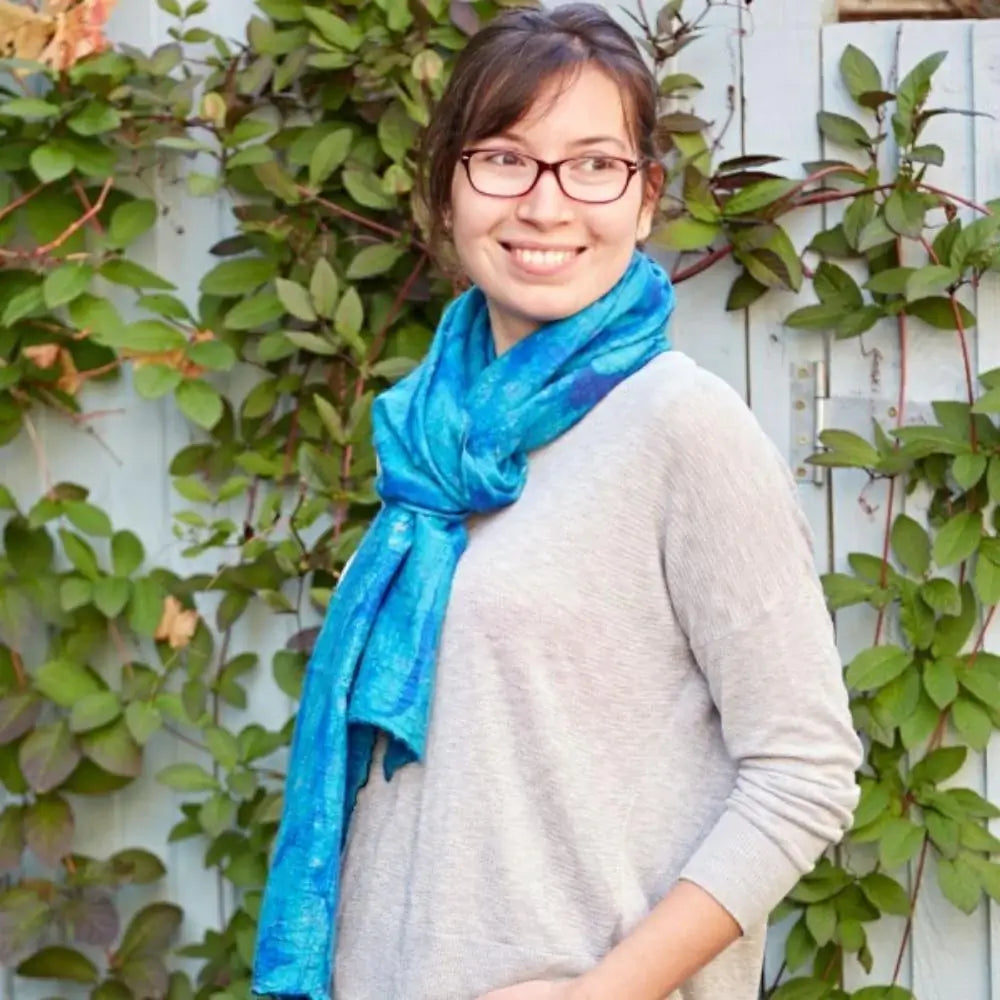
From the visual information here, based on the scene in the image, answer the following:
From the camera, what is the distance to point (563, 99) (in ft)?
4.18

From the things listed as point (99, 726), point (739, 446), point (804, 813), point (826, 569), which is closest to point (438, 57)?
point (826, 569)

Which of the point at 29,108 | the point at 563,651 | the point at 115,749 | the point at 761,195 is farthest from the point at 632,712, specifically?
the point at 29,108

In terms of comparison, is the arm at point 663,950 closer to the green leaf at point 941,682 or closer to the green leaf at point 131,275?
the green leaf at point 941,682

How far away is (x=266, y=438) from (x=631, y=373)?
1.23 meters

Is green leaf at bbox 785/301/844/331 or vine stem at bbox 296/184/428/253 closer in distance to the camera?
green leaf at bbox 785/301/844/331

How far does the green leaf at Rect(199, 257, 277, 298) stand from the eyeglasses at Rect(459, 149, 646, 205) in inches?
44.3

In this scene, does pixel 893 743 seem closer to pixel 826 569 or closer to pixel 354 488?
pixel 826 569

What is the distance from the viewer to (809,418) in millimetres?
2264

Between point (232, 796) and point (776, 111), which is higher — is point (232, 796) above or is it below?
below

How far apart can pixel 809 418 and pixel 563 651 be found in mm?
1147

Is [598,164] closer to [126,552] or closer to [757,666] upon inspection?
[757,666]

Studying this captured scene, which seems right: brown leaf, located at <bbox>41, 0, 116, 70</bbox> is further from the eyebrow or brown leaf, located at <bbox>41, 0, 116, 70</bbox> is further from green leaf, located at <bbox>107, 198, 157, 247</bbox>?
the eyebrow

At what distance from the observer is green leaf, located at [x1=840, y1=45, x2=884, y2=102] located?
86.9 inches

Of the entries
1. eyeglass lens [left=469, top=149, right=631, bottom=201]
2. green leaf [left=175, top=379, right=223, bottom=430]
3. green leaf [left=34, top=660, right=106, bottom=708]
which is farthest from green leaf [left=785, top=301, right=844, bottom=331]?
green leaf [left=34, top=660, right=106, bottom=708]
